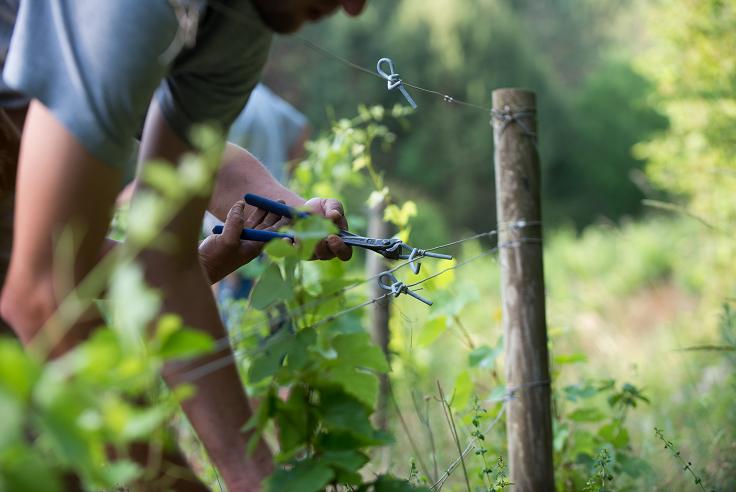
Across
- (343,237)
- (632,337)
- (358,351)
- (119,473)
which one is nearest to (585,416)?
(343,237)

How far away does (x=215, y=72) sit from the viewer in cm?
147

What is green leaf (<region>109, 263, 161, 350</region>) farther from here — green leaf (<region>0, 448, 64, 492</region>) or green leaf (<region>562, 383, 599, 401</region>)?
green leaf (<region>562, 383, 599, 401</region>)

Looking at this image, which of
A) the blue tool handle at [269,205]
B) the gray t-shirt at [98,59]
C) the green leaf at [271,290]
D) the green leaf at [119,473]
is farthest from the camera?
the blue tool handle at [269,205]

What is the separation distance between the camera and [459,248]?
46.1ft

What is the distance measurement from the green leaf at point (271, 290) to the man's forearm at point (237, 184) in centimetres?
55

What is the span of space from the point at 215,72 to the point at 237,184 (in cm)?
63

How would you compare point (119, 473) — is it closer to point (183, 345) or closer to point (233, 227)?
point (183, 345)

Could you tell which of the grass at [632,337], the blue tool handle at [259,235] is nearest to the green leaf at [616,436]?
the grass at [632,337]

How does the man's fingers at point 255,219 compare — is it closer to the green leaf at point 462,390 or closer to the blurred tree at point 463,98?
the green leaf at point 462,390

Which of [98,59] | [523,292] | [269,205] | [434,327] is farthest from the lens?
[434,327]

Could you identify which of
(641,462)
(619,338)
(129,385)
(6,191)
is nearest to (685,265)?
(619,338)

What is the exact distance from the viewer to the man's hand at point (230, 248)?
1.86 meters

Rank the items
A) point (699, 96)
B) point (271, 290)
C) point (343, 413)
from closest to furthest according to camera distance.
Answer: point (343, 413), point (271, 290), point (699, 96)

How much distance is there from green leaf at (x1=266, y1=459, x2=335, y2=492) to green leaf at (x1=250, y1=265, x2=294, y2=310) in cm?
28
